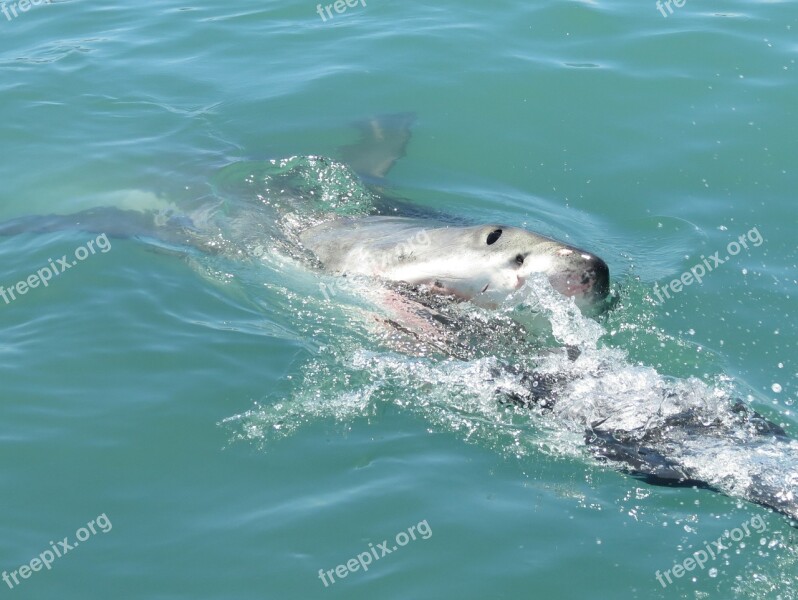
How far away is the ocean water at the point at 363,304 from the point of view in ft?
16.9

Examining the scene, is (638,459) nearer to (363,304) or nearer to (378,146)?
(363,304)

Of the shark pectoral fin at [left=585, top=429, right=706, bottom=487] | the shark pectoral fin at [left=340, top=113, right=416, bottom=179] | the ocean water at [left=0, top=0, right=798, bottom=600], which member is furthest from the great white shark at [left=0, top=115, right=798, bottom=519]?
the shark pectoral fin at [left=340, top=113, right=416, bottom=179]

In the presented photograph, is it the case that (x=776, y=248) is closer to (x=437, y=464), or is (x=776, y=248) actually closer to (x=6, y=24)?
(x=437, y=464)

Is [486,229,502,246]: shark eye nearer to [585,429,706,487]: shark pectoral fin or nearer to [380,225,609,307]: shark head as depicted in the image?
[380,225,609,307]: shark head

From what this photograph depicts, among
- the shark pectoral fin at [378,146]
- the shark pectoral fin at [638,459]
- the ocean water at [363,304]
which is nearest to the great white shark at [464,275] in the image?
the shark pectoral fin at [638,459]

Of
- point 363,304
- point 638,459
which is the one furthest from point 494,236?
point 638,459

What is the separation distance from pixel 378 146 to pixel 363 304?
→ 3201 mm

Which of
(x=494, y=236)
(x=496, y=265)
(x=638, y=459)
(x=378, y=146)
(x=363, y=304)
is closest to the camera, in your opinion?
(x=638, y=459)

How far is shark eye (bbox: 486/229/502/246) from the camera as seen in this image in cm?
630

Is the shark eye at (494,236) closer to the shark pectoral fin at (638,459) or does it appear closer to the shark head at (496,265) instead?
the shark head at (496,265)

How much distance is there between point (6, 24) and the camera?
1288cm

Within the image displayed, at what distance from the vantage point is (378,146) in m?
9.74

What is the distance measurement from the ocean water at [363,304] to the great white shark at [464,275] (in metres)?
0.14

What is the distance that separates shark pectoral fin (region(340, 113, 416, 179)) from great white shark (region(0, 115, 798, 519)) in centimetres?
78
